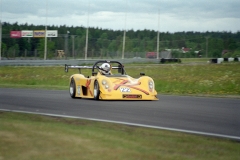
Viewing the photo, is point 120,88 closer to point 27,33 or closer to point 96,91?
point 96,91

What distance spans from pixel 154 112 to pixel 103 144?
5.44m

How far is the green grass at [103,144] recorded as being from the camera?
7902mm

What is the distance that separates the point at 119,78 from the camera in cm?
1831

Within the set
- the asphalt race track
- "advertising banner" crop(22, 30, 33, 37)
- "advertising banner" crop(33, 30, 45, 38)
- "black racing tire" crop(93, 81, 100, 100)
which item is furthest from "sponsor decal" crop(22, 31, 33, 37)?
"black racing tire" crop(93, 81, 100, 100)

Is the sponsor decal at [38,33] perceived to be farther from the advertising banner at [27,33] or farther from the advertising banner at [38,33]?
the advertising banner at [27,33]

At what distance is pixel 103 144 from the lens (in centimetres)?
868

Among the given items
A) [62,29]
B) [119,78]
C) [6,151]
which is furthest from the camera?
[62,29]

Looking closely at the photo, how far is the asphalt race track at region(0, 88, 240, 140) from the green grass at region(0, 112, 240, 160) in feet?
3.10

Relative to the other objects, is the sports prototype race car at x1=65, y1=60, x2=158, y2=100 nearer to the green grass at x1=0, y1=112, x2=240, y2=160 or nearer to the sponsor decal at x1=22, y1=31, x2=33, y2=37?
the green grass at x1=0, y1=112, x2=240, y2=160

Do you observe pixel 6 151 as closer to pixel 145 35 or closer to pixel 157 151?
pixel 157 151

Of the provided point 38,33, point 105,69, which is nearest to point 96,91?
point 105,69

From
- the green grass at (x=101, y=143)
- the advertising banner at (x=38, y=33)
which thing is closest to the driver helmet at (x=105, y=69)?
the green grass at (x=101, y=143)

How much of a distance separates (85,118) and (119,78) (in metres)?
5.77

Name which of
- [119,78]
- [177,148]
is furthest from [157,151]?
[119,78]
